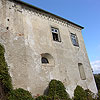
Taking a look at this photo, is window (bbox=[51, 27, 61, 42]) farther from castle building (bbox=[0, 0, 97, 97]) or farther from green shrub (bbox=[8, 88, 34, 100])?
green shrub (bbox=[8, 88, 34, 100])

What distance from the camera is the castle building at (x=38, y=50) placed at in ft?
21.6

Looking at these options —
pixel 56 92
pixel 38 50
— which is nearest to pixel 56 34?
pixel 38 50

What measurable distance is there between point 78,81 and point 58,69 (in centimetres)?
248

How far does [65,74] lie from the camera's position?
8562 mm

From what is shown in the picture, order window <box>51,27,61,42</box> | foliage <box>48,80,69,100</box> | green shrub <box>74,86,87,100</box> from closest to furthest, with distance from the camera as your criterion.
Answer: foliage <box>48,80,69,100</box> < green shrub <box>74,86,87,100</box> < window <box>51,27,61,42</box>

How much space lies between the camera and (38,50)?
7.81 meters

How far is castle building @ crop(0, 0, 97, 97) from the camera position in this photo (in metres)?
6.59

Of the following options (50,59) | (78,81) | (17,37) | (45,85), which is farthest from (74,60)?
(17,37)

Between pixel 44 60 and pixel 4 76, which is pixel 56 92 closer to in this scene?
pixel 44 60

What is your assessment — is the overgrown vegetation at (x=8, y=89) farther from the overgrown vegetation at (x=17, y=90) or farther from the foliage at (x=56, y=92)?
the foliage at (x=56, y=92)

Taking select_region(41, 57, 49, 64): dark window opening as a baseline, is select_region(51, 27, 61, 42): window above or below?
above

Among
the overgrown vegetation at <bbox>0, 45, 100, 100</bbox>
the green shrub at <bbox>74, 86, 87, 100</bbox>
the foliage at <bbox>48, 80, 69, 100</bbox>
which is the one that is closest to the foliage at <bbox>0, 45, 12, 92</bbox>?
the overgrown vegetation at <bbox>0, 45, 100, 100</bbox>

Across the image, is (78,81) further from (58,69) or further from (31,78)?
(31,78)

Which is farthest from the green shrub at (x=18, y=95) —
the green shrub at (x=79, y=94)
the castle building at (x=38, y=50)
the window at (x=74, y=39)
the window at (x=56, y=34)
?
the window at (x=74, y=39)
